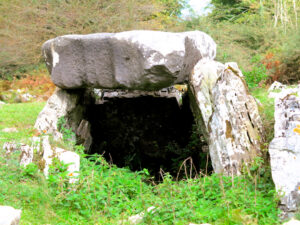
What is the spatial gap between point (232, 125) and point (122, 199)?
167cm

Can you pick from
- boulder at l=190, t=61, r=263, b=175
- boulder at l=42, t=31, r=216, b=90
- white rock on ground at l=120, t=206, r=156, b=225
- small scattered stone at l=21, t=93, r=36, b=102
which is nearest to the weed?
boulder at l=42, t=31, r=216, b=90

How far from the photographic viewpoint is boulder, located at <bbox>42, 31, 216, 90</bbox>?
4.82 m

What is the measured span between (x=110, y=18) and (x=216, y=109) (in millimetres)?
9463

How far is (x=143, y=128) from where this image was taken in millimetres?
7453

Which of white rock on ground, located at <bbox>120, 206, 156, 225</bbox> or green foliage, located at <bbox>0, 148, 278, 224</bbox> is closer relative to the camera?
green foliage, located at <bbox>0, 148, 278, 224</bbox>

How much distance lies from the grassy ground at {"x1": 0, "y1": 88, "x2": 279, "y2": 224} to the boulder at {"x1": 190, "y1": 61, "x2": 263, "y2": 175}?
306 millimetres

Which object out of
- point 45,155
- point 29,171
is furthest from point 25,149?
point 29,171

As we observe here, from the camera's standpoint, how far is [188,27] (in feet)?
49.8

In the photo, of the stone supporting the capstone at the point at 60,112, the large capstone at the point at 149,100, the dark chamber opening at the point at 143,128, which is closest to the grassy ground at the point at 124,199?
the large capstone at the point at 149,100

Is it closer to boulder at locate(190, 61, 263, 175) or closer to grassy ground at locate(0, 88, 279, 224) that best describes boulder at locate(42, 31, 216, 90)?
boulder at locate(190, 61, 263, 175)

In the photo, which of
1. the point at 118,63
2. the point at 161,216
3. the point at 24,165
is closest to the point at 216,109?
the point at 118,63

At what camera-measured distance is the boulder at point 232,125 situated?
173 inches

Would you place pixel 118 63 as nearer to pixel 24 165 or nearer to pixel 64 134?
pixel 64 134

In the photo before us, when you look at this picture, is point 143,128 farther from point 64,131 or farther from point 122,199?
point 122,199
